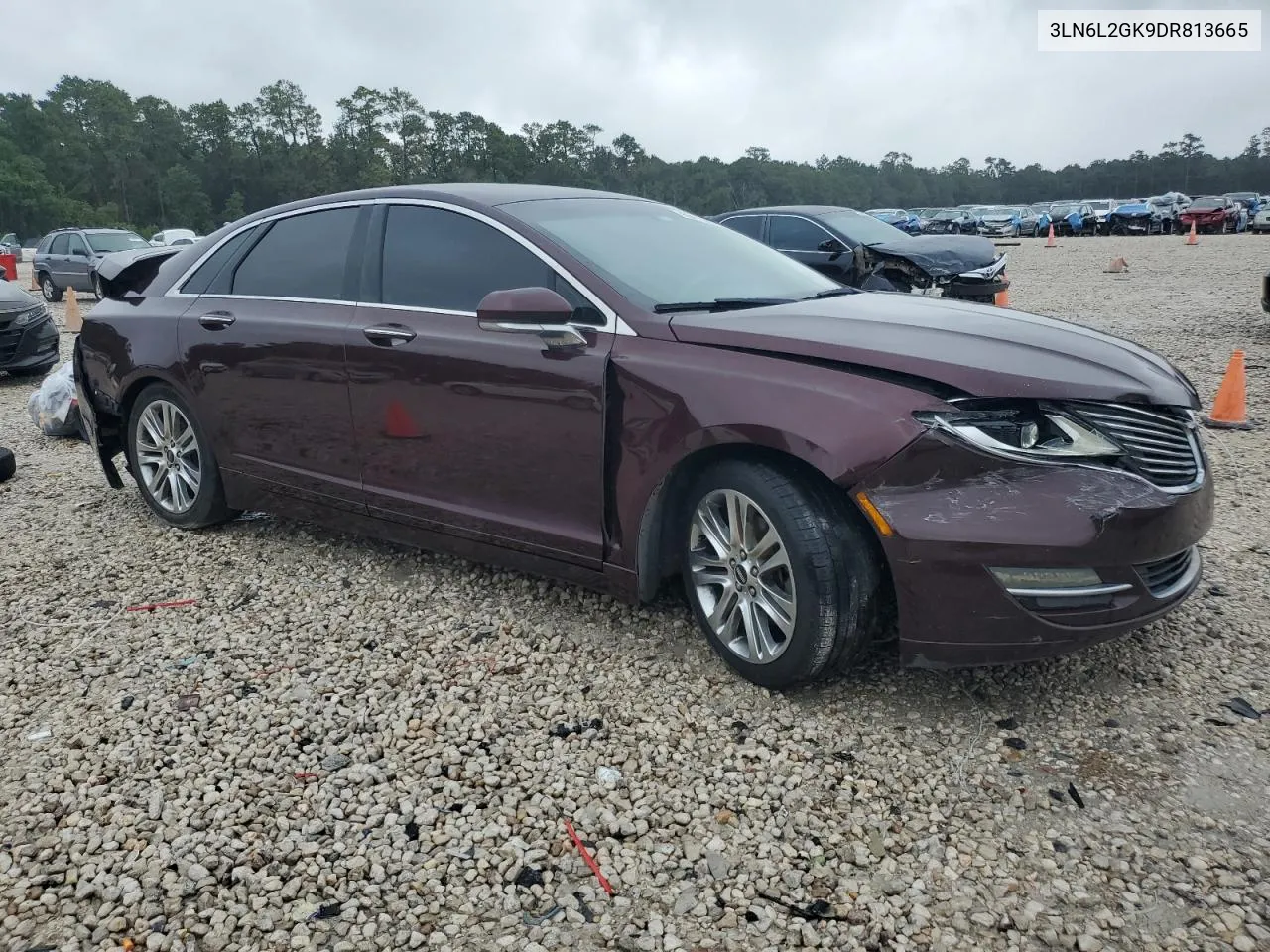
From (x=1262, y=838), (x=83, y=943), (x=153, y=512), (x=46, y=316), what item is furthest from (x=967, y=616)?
(x=46, y=316)

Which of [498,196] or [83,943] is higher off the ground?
[498,196]

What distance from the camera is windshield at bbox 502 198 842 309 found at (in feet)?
11.6

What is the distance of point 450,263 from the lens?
3846 millimetres

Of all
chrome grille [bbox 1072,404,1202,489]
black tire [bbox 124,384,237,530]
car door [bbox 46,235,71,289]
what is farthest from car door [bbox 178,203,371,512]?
car door [bbox 46,235,71,289]

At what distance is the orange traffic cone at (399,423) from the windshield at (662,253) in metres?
0.89

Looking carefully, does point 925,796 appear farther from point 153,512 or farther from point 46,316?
point 46,316

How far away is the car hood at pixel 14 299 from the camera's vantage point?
9931 mm

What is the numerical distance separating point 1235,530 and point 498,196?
3693mm

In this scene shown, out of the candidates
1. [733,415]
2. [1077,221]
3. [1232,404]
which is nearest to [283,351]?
[733,415]

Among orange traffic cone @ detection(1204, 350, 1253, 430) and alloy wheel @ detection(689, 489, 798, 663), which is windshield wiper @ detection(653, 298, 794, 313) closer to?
alloy wheel @ detection(689, 489, 798, 663)

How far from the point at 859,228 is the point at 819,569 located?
9.56 m

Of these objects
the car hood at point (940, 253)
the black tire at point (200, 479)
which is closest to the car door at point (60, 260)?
the car hood at point (940, 253)

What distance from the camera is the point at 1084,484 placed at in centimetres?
270

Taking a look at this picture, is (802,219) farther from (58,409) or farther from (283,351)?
(283,351)
